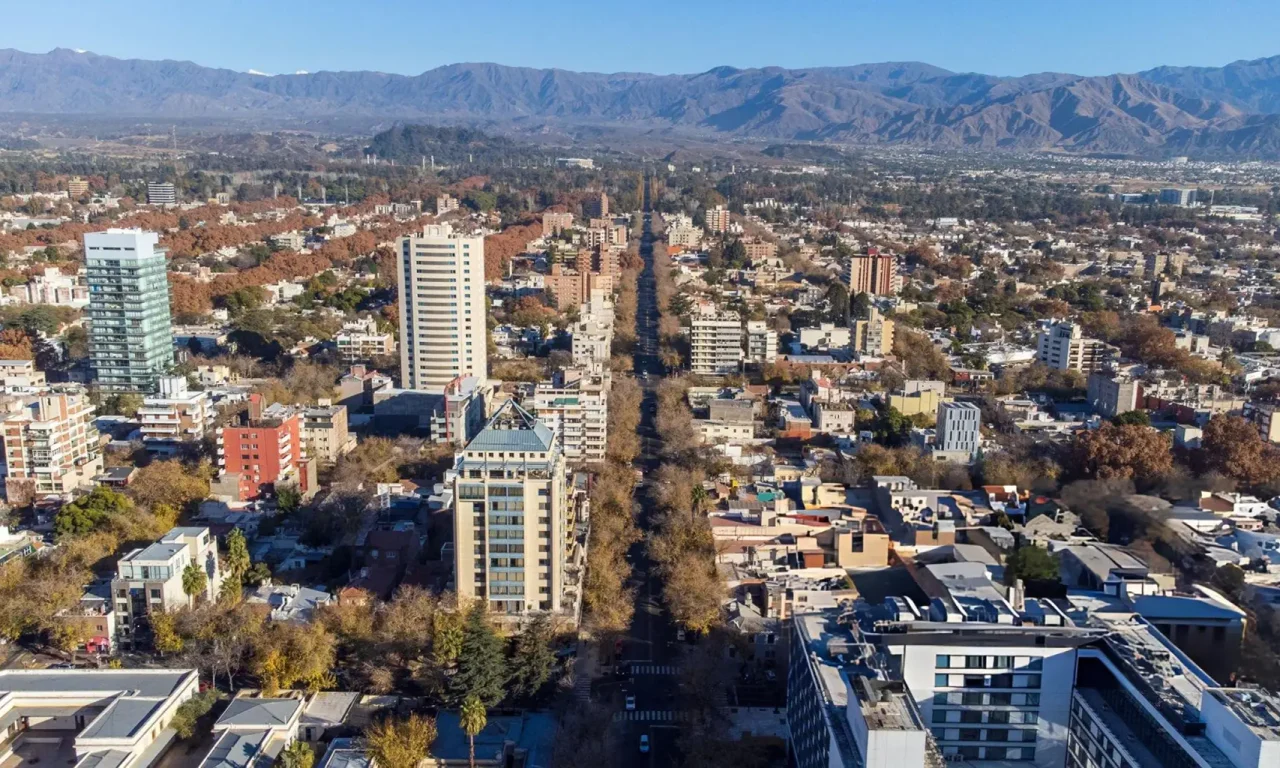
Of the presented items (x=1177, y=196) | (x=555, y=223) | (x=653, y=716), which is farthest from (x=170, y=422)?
(x=1177, y=196)

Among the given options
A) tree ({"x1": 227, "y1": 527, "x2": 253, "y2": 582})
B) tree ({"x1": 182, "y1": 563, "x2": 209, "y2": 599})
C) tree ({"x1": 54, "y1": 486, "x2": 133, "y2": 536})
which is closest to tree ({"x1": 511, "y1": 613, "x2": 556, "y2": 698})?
tree ({"x1": 182, "y1": 563, "x2": 209, "y2": 599})

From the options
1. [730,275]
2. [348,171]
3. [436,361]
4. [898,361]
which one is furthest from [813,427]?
[348,171]

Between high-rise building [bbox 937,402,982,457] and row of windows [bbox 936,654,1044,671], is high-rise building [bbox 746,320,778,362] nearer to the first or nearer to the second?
high-rise building [bbox 937,402,982,457]

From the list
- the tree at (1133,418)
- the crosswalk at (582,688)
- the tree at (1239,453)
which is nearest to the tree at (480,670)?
the crosswalk at (582,688)

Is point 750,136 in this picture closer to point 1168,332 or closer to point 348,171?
point 348,171

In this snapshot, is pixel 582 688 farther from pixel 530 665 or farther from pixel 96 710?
pixel 96 710

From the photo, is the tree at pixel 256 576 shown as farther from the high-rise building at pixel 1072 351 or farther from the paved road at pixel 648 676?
the high-rise building at pixel 1072 351
